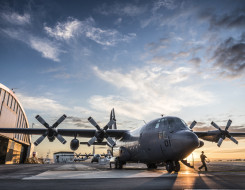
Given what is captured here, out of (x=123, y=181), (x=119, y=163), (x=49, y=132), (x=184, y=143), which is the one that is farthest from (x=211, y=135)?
(x=123, y=181)

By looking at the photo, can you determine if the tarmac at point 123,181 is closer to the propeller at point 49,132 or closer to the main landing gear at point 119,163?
→ the main landing gear at point 119,163

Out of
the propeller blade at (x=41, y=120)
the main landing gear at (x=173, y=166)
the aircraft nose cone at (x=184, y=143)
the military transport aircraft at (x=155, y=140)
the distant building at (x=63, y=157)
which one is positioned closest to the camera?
the aircraft nose cone at (x=184, y=143)

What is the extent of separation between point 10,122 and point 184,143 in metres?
39.5

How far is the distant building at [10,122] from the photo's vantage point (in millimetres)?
36656

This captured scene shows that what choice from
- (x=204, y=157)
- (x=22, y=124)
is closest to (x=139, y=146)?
(x=204, y=157)

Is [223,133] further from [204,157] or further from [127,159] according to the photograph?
[127,159]

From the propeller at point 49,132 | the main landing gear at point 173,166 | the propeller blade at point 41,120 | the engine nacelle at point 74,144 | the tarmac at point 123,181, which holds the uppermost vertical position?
the propeller blade at point 41,120

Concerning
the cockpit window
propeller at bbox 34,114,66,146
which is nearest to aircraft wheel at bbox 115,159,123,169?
propeller at bbox 34,114,66,146

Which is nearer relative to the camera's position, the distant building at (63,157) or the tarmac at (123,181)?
the tarmac at (123,181)

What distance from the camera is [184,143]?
1133 centimetres

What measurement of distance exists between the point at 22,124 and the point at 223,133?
151ft

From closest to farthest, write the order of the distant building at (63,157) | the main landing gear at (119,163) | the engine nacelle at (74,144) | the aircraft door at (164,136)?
1. the aircraft door at (164,136)
2. the main landing gear at (119,163)
3. the engine nacelle at (74,144)
4. the distant building at (63,157)

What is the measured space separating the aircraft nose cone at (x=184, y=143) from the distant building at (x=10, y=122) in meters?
34.4

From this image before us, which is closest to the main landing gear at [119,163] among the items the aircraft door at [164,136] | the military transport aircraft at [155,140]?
the military transport aircraft at [155,140]
